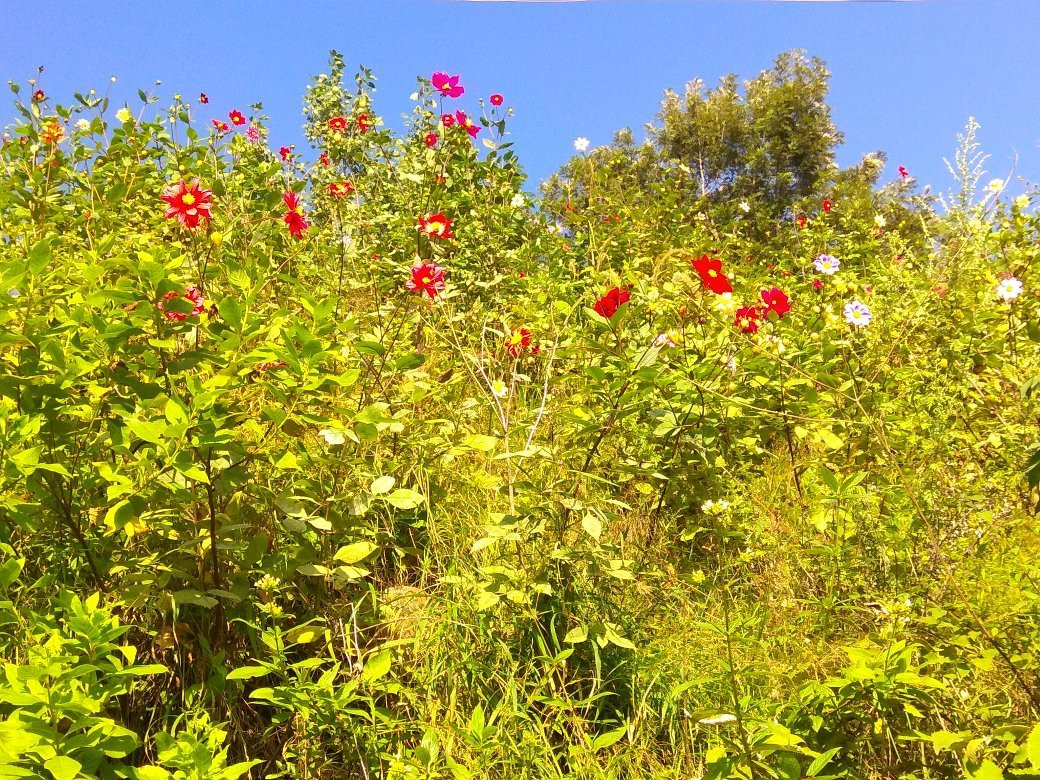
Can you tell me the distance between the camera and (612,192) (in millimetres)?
5570

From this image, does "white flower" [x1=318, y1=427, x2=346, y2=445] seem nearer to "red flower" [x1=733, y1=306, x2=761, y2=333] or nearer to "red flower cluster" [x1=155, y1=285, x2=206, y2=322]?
"red flower cluster" [x1=155, y1=285, x2=206, y2=322]

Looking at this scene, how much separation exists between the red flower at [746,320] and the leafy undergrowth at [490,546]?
12 millimetres

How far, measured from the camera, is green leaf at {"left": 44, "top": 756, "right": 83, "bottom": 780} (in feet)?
3.82

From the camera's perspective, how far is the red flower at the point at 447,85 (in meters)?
3.14

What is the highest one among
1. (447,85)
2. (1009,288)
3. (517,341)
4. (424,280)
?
(447,85)

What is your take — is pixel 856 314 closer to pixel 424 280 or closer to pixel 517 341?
pixel 517 341

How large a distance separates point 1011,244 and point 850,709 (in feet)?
8.48

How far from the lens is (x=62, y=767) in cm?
117

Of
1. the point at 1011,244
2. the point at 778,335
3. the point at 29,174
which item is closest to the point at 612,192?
the point at 1011,244

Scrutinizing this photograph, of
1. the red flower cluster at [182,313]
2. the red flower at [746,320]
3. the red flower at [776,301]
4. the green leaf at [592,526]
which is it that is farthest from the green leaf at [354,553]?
the red flower at [776,301]

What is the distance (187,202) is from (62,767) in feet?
4.37

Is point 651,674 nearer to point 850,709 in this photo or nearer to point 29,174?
point 850,709

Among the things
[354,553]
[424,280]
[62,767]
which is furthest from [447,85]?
[62,767]

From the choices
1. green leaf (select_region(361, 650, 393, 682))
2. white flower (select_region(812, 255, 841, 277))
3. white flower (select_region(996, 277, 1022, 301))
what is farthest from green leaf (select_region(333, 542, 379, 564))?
white flower (select_region(996, 277, 1022, 301))
